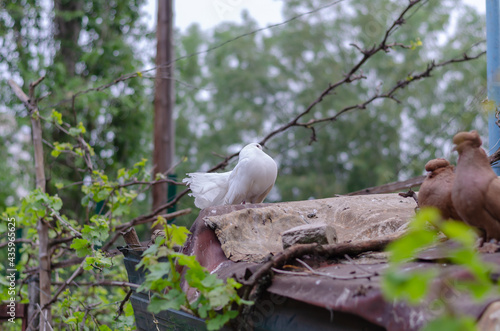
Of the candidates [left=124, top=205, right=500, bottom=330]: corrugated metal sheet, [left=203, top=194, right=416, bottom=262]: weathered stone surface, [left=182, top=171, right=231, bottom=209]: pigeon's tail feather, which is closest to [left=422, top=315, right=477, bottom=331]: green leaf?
[left=124, top=205, right=500, bottom=330]: corrugated metal sheet

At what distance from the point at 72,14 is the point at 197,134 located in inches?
388

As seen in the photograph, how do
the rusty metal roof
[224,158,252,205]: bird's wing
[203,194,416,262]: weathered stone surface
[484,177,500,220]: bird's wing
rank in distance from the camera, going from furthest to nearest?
[224,158,252,205]: bird's wing, [203,194,416,262]: weathered stone surface, [484,177,500,220]: bird's wing, the rusty metal roof

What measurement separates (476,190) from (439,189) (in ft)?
0.77

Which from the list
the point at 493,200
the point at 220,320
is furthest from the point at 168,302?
the point at 493,200

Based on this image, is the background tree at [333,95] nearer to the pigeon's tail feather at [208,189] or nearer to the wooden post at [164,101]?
the wooden post at [164,101]

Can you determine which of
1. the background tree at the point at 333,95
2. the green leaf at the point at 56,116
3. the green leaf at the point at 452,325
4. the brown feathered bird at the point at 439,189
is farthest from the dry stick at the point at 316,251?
the background tree at the point at 333,95

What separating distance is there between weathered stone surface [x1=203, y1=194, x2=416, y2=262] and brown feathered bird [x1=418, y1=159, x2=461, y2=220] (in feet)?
0.90

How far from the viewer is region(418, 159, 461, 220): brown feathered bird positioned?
1739 mm

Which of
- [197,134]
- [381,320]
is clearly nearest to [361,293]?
[381,320]

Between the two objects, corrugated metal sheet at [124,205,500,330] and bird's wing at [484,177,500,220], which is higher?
bird's wing at [484,177,500,220]

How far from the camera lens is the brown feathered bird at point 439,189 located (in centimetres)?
174

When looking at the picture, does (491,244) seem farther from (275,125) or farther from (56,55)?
(275,125)

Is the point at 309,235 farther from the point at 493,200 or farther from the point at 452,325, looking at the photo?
the point at 452,325

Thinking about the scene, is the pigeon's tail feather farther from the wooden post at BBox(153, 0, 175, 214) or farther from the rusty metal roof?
the wooden post at BBox(153, 0, 175, 214)
